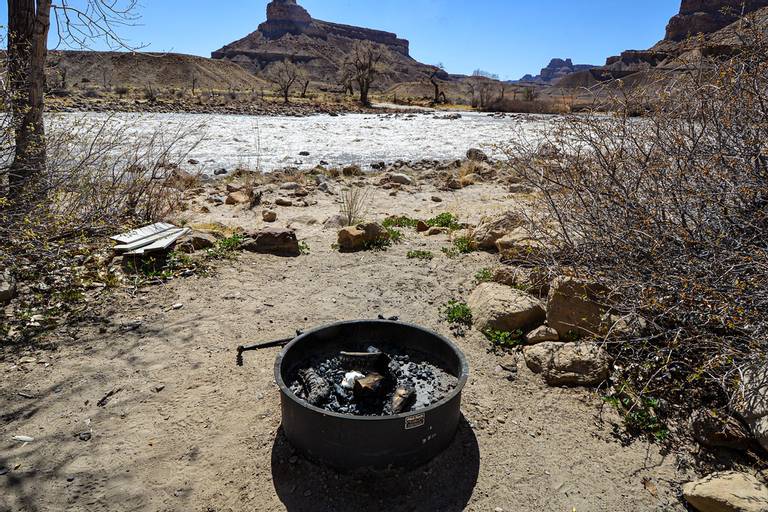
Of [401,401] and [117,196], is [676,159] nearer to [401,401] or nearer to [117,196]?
[401,401]

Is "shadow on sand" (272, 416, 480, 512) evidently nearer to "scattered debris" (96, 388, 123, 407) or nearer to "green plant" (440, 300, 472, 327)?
"scattered debris" (96, 388, 123, 407)

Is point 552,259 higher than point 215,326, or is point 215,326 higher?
point 552,259

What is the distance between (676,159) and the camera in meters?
3.41

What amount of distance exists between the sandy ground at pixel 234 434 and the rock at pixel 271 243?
41.9 inches

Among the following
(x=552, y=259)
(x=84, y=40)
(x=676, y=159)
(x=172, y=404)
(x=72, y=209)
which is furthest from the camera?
(x=84, y=40)

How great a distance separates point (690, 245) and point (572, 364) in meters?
1.06

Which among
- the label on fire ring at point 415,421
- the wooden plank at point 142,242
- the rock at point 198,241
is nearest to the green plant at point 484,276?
the label on fire ring at point 415,421

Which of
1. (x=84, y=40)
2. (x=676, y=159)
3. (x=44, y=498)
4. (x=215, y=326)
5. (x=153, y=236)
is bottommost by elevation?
(x=44, y=498)

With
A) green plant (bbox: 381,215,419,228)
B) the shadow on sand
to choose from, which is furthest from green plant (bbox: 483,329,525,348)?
green plant (bbox: 381,215,419,228)

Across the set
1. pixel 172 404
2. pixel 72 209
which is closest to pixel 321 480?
pixel 172 404

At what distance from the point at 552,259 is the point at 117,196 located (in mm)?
4699

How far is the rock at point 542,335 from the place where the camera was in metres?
3.48

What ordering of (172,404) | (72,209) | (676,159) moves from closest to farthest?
(172,404), (676,159), (72,209)

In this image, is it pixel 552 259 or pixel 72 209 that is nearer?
pixel 552 259
